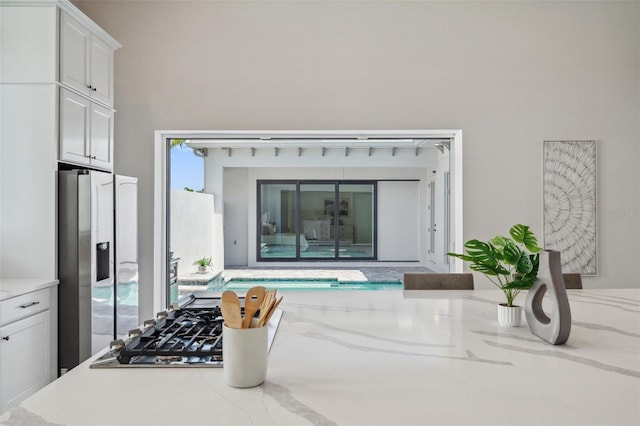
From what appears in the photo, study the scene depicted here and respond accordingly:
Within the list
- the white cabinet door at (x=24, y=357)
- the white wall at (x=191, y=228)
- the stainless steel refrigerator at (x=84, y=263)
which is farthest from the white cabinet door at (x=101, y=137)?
the white wall at (x=191, y=228)

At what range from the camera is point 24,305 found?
2605 mm

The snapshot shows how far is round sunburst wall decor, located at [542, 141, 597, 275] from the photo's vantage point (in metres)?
4.14

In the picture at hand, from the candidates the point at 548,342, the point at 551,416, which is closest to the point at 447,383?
the point at 551,416

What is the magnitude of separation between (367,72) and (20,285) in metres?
3.16

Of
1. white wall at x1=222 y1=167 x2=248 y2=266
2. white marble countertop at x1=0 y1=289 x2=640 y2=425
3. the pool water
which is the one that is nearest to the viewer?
white marble countertop at x1=0 y1=289 x2=640 y2=425

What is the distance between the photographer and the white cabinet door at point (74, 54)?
9.91 ft

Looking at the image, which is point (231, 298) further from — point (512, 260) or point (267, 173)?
point (267, 173)

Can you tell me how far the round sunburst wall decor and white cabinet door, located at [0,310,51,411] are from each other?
405cm

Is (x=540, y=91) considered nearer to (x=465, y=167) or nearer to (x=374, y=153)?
(x=465, y=167)

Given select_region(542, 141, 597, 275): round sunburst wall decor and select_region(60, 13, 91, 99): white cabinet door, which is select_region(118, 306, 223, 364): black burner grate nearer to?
select_region(60, 13, 91, 99): white cabinet door

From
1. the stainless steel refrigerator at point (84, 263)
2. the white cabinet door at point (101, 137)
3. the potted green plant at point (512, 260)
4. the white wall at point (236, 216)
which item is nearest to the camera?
the potted green plant at point (512, 260)

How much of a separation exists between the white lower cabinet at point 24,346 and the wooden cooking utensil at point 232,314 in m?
2.01

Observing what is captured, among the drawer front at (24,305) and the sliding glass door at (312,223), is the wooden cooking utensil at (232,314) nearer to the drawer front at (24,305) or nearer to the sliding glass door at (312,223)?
the drawer front at (24,305)

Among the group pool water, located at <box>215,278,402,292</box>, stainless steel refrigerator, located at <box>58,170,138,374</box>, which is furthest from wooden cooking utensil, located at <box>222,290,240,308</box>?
pool water, located at <box>215,278,402,292</box>
